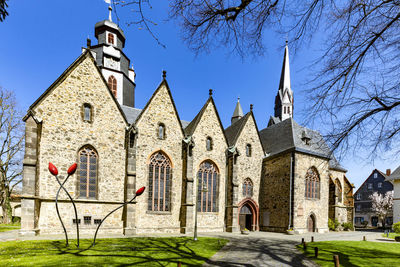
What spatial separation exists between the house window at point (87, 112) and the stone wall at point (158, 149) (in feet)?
12.6

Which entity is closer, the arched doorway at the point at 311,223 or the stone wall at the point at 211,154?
the stone wall at the point at 211,154

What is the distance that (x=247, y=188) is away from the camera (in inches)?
968

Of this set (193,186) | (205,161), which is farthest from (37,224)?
(205,161)

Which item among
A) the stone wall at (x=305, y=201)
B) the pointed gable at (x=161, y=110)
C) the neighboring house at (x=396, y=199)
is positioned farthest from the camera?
the neighboring house at (x=396, y=199)

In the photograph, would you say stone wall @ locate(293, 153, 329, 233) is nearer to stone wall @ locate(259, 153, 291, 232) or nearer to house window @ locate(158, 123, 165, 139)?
stone wall @ locate(259, 153, 291, 232)

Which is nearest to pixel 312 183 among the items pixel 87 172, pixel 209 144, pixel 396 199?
pixel 209 144

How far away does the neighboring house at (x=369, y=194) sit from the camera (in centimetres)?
Result: 4825

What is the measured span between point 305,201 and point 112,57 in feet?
93.6

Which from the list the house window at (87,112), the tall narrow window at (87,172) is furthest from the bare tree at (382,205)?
the house window at (87,112)

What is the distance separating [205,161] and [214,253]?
11.8 meters

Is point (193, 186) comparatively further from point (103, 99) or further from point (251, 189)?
point (103, 99)

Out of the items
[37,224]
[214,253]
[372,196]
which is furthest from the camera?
[372,196]

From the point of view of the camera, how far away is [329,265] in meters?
9.77

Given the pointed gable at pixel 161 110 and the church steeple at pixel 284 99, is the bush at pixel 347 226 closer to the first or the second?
the church steeple at pixel 284 99
